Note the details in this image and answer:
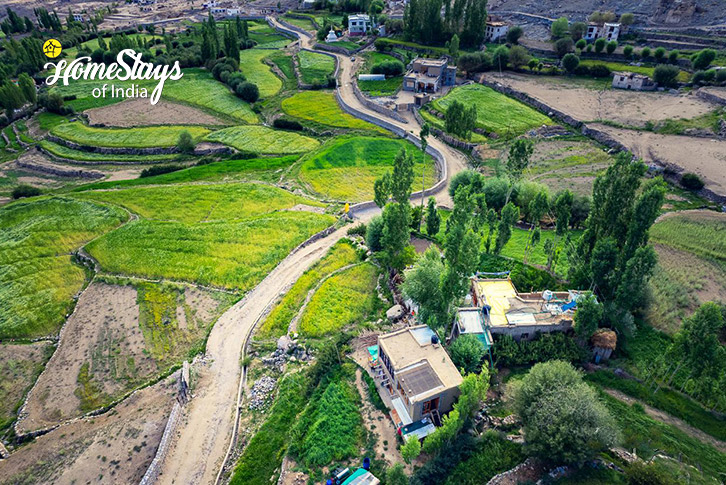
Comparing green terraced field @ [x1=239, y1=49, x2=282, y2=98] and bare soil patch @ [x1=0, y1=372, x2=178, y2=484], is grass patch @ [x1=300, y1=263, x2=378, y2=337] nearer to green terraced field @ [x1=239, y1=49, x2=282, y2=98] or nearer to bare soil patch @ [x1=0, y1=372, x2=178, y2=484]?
bare soil patch @ [x1=0, y1=372, x2=178, y2=484]

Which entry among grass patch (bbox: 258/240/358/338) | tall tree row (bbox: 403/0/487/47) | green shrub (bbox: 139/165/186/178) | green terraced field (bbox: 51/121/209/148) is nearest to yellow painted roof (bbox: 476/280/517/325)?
grass patch (bbox: 258/240/358/338)

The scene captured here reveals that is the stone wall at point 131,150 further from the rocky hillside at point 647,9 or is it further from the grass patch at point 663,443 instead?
the rocky hillside at point 647,9

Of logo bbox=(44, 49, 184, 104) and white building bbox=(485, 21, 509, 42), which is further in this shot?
white building bbox=(485, 21, 509, 42)

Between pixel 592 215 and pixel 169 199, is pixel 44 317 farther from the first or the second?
pixel 592 215

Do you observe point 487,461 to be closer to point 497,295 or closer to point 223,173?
point 497,295

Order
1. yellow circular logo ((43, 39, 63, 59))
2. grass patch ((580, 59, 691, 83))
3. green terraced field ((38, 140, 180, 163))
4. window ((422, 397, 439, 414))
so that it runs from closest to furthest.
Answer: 1. window ((422, 397, 439, 414))
2. green terraced field ((38, 140, 180, 163))
3. grass patch ((580, 59, 691, 83))
4. yellow circular logo ((43, 39, 63, 59))

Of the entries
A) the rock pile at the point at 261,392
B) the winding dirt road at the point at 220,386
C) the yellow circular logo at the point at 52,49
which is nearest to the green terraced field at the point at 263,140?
the winding dirt road at the point at 220,386
